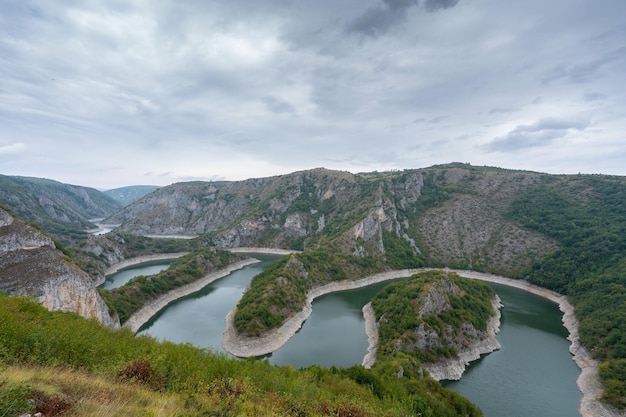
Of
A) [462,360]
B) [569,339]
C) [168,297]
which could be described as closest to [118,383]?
[462,360]

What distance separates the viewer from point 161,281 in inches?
2320

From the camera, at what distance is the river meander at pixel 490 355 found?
101 feet

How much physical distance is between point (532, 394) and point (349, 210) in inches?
3058

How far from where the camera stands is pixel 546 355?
3919cm

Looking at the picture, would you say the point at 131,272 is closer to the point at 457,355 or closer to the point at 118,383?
the point at 457,355

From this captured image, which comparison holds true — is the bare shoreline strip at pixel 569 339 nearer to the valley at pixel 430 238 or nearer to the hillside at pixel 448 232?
the valley at pixel 430 238

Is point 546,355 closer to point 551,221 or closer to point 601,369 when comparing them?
point 601,369

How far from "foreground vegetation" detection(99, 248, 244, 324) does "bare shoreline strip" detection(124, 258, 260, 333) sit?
2.37 feet

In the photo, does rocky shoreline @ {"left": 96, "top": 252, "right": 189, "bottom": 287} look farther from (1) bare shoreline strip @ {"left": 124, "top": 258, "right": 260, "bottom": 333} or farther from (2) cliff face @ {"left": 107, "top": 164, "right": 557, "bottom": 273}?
(1) bare shoreline strip @ {"left": 124, "top": 258, "right": 260, "bottom": 333}

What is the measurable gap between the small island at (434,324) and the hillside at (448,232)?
12.3 meters

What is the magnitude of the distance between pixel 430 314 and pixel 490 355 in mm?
8777

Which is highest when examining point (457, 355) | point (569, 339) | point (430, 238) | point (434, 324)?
point (430, 238)

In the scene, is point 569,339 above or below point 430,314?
below

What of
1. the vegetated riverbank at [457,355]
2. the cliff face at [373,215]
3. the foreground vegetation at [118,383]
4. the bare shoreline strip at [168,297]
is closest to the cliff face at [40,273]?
the bare shoreline strip at [168,297]
